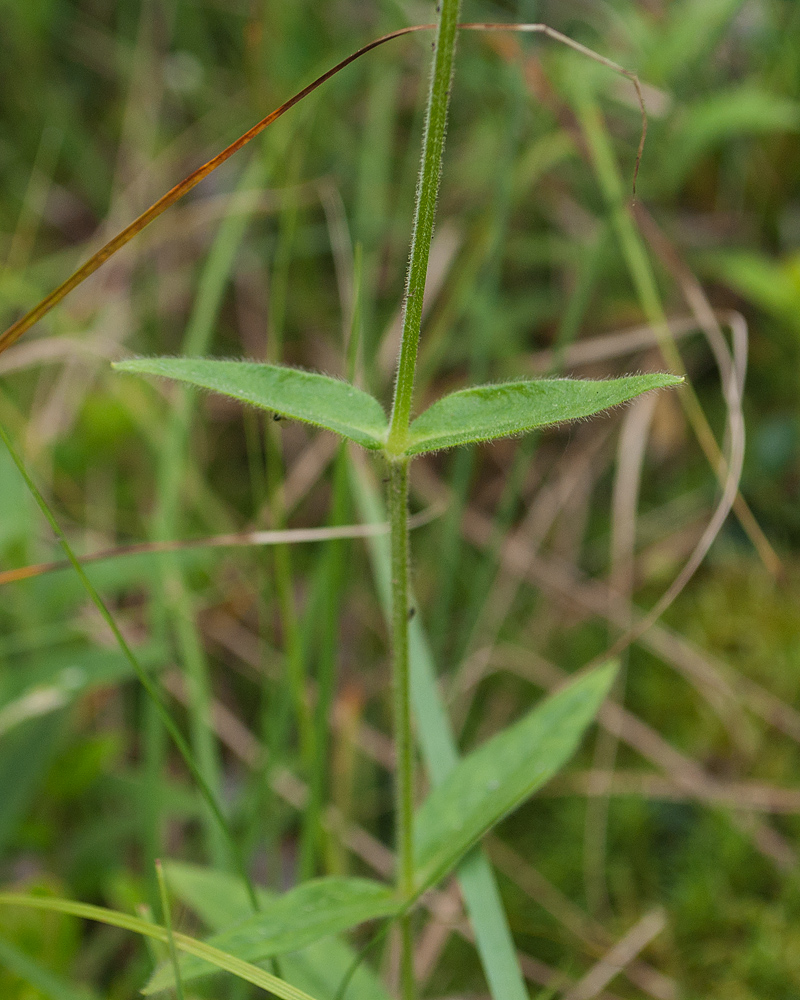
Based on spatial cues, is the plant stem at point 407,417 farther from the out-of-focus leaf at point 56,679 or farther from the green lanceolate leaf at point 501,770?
the out-of-focus leaf at point 56,679

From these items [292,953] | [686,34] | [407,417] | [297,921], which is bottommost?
[292,953]

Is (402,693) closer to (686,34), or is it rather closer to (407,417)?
(407,417)

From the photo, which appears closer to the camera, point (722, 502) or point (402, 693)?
point (402, 693)

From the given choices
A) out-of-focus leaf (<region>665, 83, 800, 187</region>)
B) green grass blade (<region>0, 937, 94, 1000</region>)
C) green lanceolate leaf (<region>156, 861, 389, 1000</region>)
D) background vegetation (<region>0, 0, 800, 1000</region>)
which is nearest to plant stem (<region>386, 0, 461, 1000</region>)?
green lanceolate leaf (<region>156, 861, 389, 1000</region>)

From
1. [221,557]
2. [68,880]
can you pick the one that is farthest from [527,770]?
[221,557]

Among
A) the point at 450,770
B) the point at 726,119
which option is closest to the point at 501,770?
the point at 450,770

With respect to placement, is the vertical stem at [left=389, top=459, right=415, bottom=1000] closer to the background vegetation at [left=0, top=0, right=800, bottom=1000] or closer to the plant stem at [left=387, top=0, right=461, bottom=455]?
the plant stem at [left=387, top=0, right=461, bottom=455]

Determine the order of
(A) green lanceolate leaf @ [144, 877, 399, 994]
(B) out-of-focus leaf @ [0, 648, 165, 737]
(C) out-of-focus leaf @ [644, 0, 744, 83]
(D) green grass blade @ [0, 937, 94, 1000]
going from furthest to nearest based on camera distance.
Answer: (C) out-of-focus leaf @ [644, 0, 744, 83] < (B) out-of-focus leaf @ [0, 648, 165, 737] < (D) green grass blade @ [0, 937, 94, 1000] < (A) green lanceolate leaf @ [144, 877, 399, 994]
